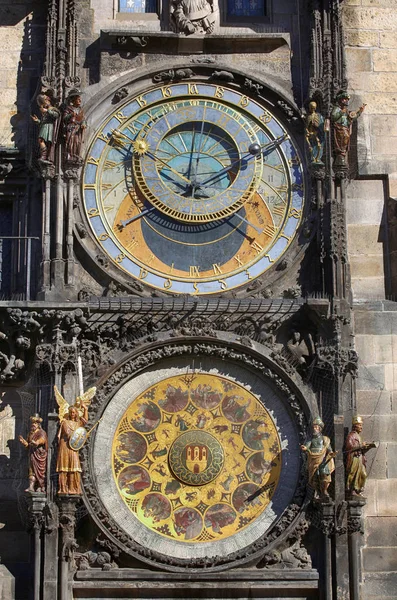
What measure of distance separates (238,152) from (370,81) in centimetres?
186

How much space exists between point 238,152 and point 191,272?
1.52 m

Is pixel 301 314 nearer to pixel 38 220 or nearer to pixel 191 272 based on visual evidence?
pixel 191 272

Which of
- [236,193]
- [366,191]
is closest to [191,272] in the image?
[236,193]

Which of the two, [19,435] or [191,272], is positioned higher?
[191,272]

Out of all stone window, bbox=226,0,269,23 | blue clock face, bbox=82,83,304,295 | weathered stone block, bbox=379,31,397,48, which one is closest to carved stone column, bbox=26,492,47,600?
blue clock face, bbox=82,83,304,295

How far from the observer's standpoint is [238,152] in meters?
17.8

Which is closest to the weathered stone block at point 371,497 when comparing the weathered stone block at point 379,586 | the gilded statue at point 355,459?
the gilded statue at point 355,459

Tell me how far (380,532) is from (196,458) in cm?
211

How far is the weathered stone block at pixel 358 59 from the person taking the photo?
18312 mm

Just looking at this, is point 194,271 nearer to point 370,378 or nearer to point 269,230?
point 269,230

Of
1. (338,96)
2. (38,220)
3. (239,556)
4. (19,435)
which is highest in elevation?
(338,96)

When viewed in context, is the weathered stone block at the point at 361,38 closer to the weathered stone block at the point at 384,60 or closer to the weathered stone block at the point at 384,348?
the weathered stone block at the point at 384,60

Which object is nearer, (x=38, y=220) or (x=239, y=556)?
(x=239, y=556)

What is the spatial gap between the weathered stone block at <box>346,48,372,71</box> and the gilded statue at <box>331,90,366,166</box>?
2.41 ft
